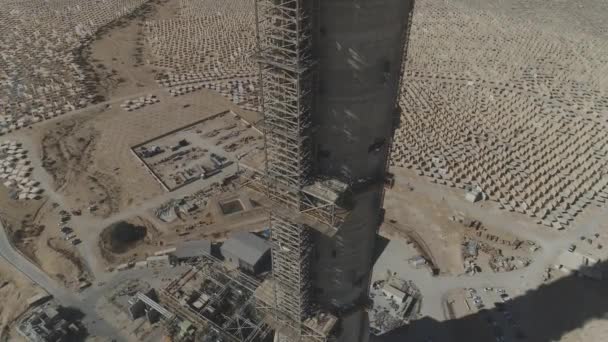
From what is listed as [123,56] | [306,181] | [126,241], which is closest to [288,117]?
[306,181]

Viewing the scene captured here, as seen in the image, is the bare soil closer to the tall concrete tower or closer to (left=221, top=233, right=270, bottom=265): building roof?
(left=221, top=233, right=270, bottom=265): building roof

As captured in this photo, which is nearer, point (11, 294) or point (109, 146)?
point (11, 294)

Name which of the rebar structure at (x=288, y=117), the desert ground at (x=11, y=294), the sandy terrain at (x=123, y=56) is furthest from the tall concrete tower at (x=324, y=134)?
the sandy terrain at (x=123, y=56)

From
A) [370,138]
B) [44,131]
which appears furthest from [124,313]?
[44,131]

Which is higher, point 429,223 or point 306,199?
point 306,199

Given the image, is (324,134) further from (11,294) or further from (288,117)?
(11,294)

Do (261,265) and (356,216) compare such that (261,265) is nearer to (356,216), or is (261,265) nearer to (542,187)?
(356,216)

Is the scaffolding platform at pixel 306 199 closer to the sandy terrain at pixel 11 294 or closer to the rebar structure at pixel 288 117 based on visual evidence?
the rebar structure at pixel 288 117
